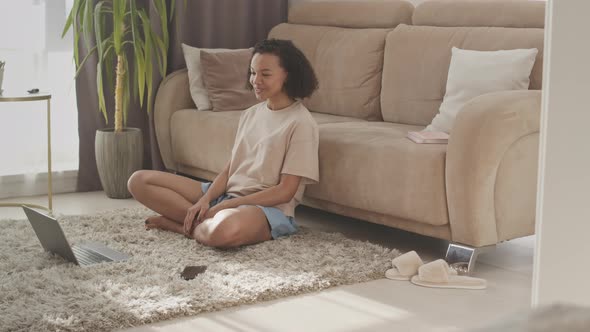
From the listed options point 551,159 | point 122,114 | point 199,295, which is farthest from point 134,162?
point 551,159

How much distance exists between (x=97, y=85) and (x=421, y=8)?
1697 millimetres

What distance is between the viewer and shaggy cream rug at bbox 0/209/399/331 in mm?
2383

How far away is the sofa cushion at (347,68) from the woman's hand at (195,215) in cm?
113

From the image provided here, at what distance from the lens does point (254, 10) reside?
500 centimetres

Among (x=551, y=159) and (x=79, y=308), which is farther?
Answer: (x=79, y=308)

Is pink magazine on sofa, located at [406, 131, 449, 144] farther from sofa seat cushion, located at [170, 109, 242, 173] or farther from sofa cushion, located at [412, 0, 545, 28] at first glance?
sofa seat cushion, located at [170, 109, 242, 173]

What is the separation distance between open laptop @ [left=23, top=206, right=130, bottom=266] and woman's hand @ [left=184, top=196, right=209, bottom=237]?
0.94ft

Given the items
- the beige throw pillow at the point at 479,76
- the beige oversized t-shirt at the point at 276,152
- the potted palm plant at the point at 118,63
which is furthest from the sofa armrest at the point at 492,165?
the potted palm plant at the point at 118,63

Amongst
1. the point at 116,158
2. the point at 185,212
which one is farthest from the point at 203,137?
the point at 185,212

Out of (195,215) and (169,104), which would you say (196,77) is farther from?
(195,215)

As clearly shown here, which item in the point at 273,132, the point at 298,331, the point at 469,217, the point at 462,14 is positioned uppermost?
the point at 462,14

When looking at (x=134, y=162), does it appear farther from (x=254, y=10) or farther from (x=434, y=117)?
(x=434, y=117)

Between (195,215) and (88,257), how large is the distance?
17.0 inches

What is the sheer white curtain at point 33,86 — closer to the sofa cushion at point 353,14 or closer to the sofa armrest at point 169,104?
the sofa armrest at point 169,104
